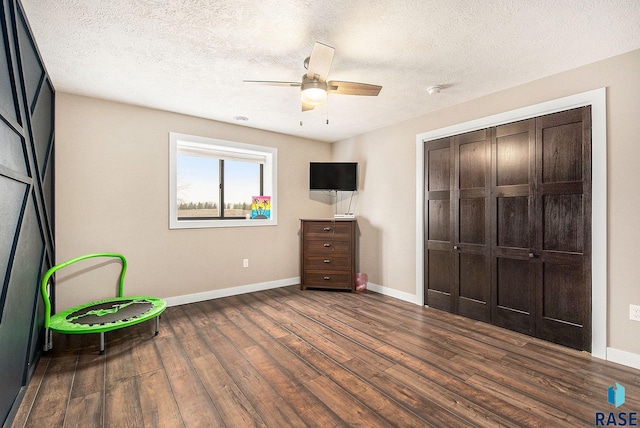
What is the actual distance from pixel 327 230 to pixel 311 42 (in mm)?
2799

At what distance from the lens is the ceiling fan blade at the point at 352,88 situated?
7.68 ft

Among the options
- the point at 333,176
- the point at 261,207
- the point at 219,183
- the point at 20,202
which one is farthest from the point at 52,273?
the point at 333,176

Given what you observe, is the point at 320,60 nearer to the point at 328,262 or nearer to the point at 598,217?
the point at 598,217

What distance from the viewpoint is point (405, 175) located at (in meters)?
4.07

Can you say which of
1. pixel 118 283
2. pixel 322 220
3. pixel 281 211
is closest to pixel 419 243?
pixel 322 220

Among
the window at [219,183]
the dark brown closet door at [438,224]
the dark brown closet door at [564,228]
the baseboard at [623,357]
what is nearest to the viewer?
the baseboard at [623,357]

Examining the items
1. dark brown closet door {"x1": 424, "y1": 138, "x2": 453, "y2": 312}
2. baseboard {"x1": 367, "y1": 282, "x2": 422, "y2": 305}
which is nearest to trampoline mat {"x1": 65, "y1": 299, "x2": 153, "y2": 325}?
baseboard {"x1": 367, "y1": 282, "x2": 422, "y2": 305}

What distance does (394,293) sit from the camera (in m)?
4.22

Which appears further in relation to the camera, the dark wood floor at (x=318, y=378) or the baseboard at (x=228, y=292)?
the baseboard at (x=228, y=292)

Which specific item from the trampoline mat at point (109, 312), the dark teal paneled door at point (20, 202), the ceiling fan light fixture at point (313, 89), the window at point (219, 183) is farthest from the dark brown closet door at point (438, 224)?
the dark teal paneled door at point (20, 202)

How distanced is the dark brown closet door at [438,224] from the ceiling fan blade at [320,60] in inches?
80.0

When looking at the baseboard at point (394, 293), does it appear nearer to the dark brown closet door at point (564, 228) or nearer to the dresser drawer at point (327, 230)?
the dresser drawer at point (327, 230)

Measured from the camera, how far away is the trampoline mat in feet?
8.63

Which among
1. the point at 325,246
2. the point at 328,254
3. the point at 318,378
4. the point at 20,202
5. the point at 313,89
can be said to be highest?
the point at 313,89
